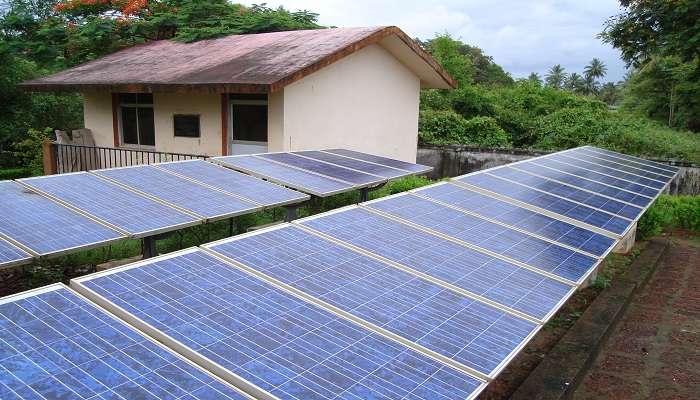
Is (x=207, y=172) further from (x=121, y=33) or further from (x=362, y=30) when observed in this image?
(x=121, y=33)

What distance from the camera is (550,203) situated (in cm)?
684

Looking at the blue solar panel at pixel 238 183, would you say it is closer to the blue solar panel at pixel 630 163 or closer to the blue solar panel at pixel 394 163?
the blue solar panel at pixel 394 163

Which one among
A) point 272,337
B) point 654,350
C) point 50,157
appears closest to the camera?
point 272,337

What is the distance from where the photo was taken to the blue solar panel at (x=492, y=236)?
467 centimetres

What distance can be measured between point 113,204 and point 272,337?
394cm

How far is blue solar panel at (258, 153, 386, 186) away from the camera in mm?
8375

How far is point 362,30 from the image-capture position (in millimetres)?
14609

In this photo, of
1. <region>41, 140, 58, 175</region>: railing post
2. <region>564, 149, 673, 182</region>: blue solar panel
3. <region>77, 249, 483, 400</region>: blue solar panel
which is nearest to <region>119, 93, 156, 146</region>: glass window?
<region>41, 140, 58, 175</region>: railing post

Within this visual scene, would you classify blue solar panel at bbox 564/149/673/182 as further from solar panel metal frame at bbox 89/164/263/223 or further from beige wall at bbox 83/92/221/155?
beige wall at bbox 83/92/221/155

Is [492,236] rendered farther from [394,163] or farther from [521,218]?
[394,163]

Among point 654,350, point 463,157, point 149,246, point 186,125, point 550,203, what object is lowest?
point 654,350

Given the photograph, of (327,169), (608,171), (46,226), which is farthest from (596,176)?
(46,226)

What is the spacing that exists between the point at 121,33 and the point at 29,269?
16.6m

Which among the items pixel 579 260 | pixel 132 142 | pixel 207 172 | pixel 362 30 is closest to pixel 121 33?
pixel 132 142
